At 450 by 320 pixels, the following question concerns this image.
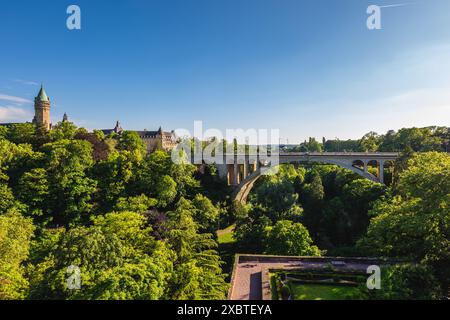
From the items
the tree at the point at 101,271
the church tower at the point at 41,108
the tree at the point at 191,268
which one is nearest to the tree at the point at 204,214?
the tree at the point at 191,268

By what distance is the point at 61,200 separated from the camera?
2534 cm

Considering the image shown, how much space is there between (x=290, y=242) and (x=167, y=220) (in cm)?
806

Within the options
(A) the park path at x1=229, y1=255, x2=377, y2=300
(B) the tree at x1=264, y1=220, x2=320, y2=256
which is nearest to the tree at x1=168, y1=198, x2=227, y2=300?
(A) the park path at x1=229, y1=255, x2=377, y2=300

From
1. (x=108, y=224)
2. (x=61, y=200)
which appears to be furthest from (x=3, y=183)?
(x=108, y=224)

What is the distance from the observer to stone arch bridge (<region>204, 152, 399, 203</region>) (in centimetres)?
3459

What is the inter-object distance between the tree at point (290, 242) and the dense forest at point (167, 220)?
0.25ft

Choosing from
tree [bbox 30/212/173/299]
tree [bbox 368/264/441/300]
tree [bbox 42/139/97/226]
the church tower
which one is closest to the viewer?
tree [bbox 368/264/441/300]

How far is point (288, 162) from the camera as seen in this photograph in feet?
138

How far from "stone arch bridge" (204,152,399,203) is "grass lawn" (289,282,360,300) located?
2429 centimetres

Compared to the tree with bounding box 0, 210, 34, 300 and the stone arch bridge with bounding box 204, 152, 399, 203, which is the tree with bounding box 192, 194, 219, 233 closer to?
the tree with bounding box 0, 210, 34, 300

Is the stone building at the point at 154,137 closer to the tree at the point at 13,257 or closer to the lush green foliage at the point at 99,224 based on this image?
the lush green foliage at the point at 99,224

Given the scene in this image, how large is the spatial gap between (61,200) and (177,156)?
11.3 metres

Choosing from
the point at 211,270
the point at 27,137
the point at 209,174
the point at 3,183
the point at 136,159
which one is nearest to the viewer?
the point at 211,270

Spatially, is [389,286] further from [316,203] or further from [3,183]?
[3,183]
